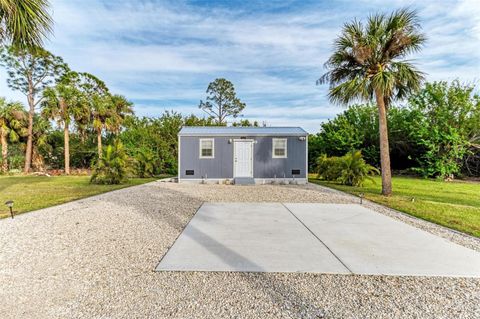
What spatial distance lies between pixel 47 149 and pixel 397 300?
22.6 metres

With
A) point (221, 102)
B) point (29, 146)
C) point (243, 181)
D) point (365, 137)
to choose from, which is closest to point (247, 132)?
point (243, 181)

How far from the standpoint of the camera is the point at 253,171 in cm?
1216

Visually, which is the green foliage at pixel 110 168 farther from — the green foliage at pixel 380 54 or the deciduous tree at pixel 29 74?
the deciduous tree at pixel 29 74

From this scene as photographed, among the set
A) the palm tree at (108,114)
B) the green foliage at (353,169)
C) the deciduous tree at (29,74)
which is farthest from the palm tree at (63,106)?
the green foliage at (353,169)

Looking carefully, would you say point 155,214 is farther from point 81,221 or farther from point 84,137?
point 84,137

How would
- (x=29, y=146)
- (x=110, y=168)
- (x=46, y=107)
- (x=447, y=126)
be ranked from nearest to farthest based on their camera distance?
(x=110, y=168) < (x=447, y=126) < (x=46, y=107) < (x=29, y=146)

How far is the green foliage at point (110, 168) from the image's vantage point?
442 inches

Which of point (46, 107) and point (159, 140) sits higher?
point (46, 107)

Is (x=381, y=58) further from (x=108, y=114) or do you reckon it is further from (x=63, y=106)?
(x=63, y=106)

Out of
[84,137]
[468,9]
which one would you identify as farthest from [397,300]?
[84,137]

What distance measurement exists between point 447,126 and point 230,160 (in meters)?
12.0

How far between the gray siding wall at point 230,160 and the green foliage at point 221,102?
19532 mm

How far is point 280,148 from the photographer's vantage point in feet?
40.0

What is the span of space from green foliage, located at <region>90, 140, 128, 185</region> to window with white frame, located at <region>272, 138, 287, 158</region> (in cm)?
707
